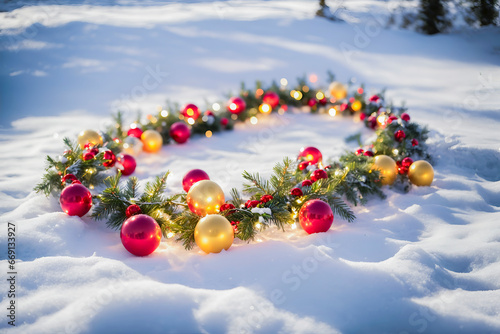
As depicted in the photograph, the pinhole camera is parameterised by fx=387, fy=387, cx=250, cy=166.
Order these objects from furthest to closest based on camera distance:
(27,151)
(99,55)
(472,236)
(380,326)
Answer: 1. (99,55)
2. (27,151)
3. (472,236)
4. (380,326)

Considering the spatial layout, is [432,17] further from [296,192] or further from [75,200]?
[75,200]

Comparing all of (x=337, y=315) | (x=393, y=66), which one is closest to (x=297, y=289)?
(x=337, y=315)

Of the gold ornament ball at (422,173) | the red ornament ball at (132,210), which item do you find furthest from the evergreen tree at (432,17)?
the red ornament ball at (132,210)

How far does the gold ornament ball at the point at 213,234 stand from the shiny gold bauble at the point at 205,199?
0.79 ft

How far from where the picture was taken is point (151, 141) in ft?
14.7

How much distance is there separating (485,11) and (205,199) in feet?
25.5

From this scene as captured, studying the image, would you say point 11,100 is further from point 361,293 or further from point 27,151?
point 361,293

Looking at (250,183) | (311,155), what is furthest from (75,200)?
(311,155)

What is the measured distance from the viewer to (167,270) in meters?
2.39

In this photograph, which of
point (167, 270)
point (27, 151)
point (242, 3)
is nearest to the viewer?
point (167, 270)

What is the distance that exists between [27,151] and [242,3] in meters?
7.40

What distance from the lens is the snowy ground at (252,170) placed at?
6.48 ft

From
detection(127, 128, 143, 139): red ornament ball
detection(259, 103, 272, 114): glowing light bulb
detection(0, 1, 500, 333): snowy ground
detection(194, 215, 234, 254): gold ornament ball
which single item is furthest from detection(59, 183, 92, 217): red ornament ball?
detection(259, 103, 272, 114): glowing light bulb

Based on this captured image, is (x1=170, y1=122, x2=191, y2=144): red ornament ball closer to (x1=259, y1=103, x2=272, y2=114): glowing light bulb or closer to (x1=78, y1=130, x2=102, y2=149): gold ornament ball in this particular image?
(x1=78, y1=130, x2=102, y2=149): gold ornament ball
